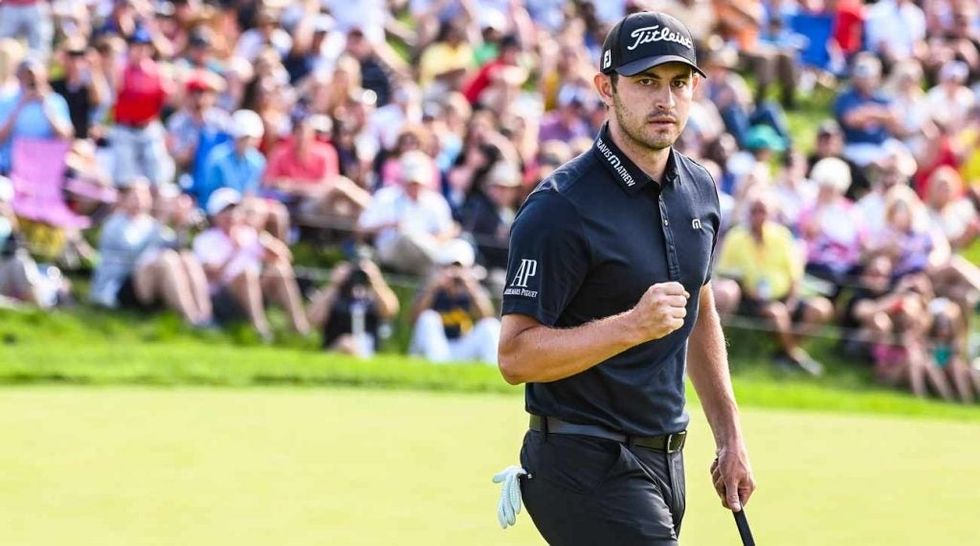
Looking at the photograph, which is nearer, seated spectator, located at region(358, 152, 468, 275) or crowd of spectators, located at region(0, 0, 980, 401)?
crowd of spectators, located at region(0, 0, 980, 401)

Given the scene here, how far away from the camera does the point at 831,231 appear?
16156 millimetres

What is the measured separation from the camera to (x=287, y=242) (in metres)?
14.9

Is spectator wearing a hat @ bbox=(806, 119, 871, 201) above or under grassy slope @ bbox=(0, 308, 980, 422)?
above

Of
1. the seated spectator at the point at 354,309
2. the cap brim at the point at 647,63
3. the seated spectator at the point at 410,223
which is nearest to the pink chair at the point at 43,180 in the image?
the seated spectator at the point at 354,309

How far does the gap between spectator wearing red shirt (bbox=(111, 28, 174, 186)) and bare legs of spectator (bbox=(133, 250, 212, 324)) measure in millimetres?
1067

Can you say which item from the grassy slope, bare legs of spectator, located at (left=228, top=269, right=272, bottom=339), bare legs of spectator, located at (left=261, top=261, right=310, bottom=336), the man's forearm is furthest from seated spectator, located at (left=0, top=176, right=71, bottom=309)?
the man's forearm

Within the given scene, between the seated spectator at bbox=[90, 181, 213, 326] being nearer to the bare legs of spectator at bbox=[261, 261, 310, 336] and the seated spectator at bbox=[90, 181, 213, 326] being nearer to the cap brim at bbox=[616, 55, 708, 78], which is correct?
the bare legs of spectator at bbox=[261, 261, 310, 336]

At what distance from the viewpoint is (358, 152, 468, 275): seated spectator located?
14.6 meters

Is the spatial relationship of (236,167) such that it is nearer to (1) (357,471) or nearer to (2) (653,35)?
(1) (357,471)

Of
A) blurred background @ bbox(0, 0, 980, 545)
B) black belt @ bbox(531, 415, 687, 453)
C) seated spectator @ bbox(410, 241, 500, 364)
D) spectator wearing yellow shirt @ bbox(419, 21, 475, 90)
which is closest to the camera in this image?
black belt @ bbox(531, 415, 687, 453)

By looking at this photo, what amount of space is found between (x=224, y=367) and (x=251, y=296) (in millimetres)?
1452

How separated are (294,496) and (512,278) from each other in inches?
165

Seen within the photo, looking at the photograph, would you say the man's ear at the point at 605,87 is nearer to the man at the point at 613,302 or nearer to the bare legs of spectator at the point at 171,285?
the man at the point at 613,302

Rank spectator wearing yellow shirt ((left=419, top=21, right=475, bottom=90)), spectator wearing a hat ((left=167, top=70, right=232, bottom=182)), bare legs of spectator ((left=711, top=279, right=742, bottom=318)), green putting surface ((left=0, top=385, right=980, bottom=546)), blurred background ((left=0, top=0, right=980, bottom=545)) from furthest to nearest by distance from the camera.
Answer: spectator wearing yellow shirt ((left=419, top=21, right=475, bottom=90)) → spectator wearing a hat ((left=167, top=70, right=232, bottom=182)) → bare legs of spectator ((left=711, top=279, right=742, bottom=318)) → blurred background ((left=0, top=0, right=980, bottom=545)) → green putting surface ((left=0, top=385, right=980, bottom=546))
